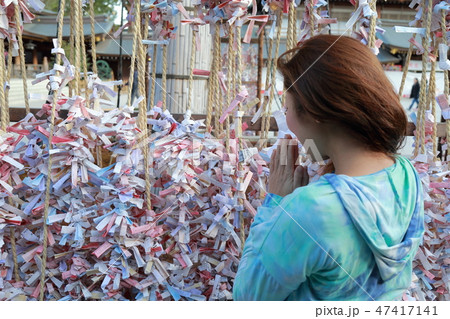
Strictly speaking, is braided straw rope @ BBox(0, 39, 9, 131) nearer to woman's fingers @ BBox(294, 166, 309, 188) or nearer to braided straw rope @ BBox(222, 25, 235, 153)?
braided straw rope @ BBox(222, 25, 235, 153)

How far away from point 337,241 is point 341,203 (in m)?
0.05

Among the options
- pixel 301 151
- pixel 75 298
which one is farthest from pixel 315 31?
pixel 75 298

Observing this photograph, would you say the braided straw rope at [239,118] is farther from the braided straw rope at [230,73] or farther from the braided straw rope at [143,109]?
the braided straw rope at [143,109]

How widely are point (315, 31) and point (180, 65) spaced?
0.47m

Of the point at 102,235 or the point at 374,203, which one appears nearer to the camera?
the point at 374,203

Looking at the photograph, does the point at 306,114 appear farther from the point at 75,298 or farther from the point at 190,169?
the point at 75,298

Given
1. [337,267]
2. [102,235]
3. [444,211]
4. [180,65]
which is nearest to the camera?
[337,267]

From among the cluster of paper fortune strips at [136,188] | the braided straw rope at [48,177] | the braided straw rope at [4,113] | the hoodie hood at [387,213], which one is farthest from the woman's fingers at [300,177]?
the braided straw rope at [4,113]

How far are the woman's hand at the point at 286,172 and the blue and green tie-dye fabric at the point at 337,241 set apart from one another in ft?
0.26

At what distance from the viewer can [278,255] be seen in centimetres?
59

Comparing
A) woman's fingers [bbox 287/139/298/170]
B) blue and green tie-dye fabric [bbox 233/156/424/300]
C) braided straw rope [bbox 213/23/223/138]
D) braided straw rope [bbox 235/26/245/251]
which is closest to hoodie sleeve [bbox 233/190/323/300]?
blue and green tie-dye fabric [bbox 233/156/424/300]

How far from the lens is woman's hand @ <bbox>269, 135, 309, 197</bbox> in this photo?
2.34 ft

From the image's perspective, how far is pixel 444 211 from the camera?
3.71ft

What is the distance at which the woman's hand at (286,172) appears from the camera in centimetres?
71
